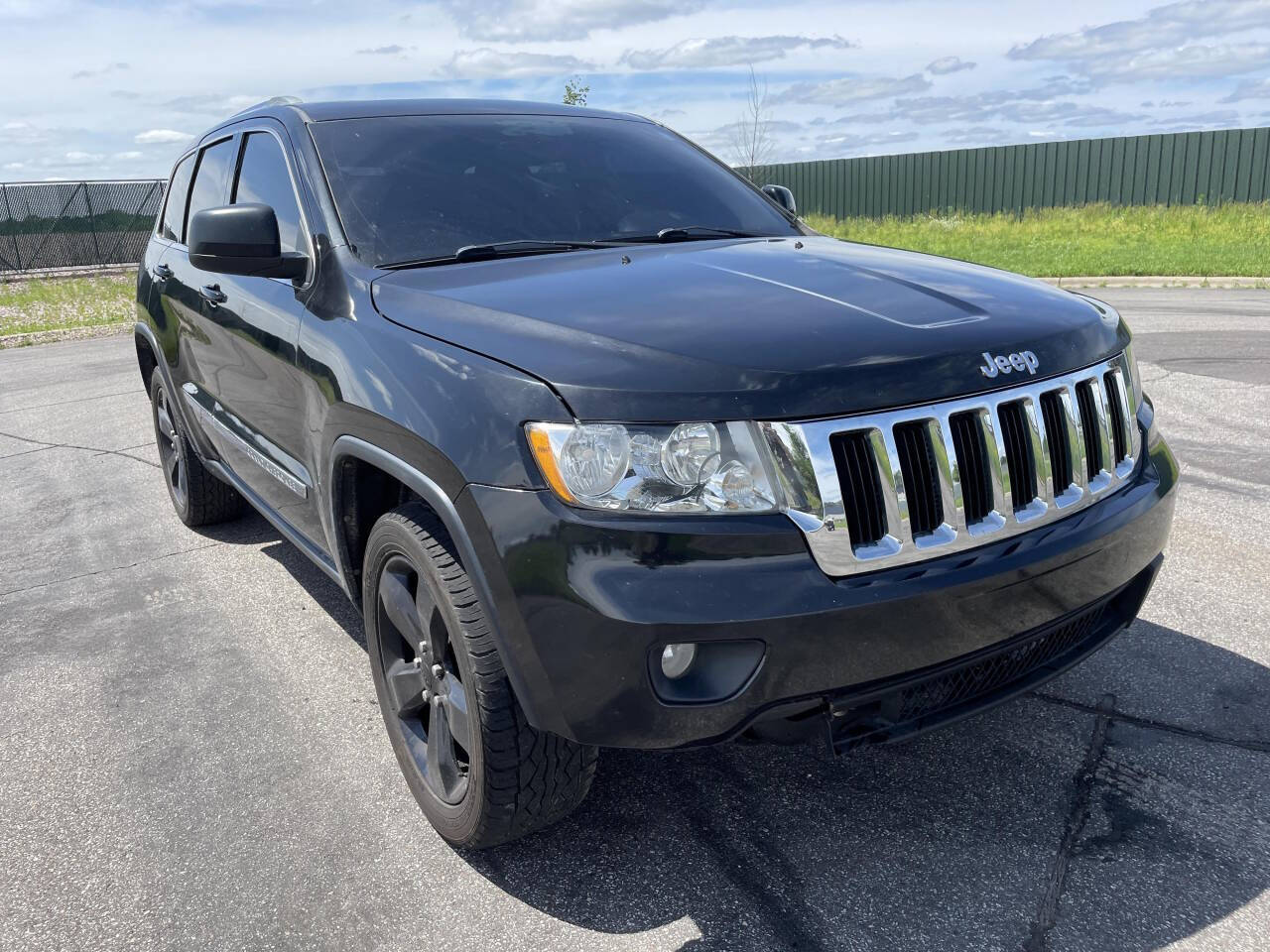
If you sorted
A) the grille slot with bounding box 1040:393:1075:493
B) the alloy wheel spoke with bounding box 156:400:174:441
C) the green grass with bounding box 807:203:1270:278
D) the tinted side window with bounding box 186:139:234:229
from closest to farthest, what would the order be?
the grille slot with bounding box 1040:393:1075:493, the tinted side window with bounding box 186:139:234:229, the alloy wheel spoke with bounding box 156:400:174:441, the green grass with bounding box 807:203:1270:278

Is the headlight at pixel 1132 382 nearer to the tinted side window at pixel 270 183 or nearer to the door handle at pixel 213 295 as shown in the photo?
the tinted side window at pixel 270 183

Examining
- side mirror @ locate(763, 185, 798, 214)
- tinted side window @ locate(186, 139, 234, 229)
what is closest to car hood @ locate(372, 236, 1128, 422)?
side mirror @ locate(763, 185, 798, 214)

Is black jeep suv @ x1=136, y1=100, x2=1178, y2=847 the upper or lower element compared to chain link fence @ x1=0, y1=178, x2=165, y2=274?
upper

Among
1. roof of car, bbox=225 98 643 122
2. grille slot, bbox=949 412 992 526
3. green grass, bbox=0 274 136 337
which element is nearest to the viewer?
grille slot, bbox=949 412 992 526

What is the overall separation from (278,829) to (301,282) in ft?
4.99

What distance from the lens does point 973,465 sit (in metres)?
2.22

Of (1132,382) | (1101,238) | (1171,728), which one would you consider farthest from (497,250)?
(1101,238)

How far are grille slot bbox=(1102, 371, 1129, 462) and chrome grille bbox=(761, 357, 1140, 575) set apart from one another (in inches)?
4.9

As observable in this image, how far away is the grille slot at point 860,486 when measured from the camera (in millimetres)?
2057

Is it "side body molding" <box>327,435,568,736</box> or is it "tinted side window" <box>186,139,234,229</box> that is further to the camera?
"tinted side window" <box>186,139,234,229</box>

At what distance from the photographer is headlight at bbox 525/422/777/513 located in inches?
79.3

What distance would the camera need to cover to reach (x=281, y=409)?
328cm

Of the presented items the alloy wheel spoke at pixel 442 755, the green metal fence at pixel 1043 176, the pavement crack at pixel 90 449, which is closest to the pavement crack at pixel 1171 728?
the alloy wheel spoke at pixel 442 755

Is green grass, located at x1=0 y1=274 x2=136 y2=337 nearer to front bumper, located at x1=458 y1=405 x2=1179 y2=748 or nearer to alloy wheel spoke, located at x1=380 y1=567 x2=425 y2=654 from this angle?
alloy wheel spoke, located at x1=380 y1=567 x2=425 y2=654
